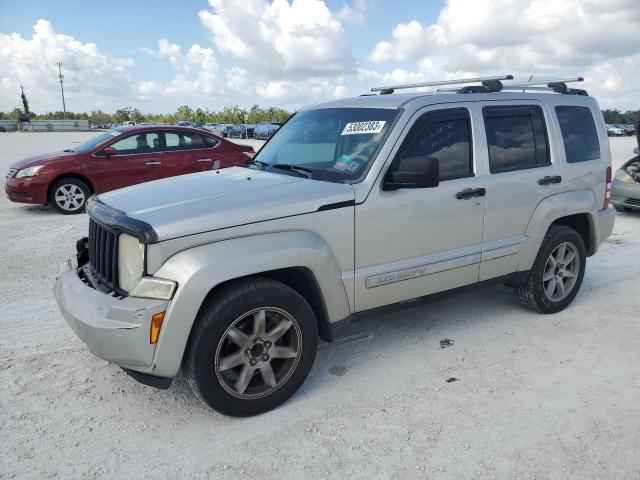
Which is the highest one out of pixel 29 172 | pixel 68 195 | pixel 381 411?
pixel 29 172

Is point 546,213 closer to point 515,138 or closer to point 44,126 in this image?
point 515,138

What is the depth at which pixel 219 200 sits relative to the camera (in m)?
3.12

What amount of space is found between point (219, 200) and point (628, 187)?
8.31 m

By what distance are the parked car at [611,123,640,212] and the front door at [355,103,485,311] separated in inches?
249

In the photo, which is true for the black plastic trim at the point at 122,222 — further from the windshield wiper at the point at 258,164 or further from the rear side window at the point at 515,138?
the rear side window at the point at 515,138

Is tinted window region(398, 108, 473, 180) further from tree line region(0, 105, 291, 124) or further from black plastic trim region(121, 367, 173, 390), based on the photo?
tree line region(0, 105, 291, 124)

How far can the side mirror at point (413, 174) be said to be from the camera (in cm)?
328

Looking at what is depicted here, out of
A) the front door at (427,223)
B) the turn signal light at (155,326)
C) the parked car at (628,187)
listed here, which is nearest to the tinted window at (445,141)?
the front door at (427,223)

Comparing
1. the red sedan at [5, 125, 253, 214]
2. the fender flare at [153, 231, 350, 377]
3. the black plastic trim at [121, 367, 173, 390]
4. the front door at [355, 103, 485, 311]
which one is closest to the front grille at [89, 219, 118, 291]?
the fender flare at [153, 231, 350, 377]

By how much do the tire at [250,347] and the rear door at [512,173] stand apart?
5.82 feet

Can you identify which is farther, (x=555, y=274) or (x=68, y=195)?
(x=68, y=195)

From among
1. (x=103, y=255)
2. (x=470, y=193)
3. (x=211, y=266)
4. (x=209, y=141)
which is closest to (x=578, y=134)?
(x=470, y=193)

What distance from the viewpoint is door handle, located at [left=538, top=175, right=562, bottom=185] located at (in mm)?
4328

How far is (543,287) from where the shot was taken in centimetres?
461
